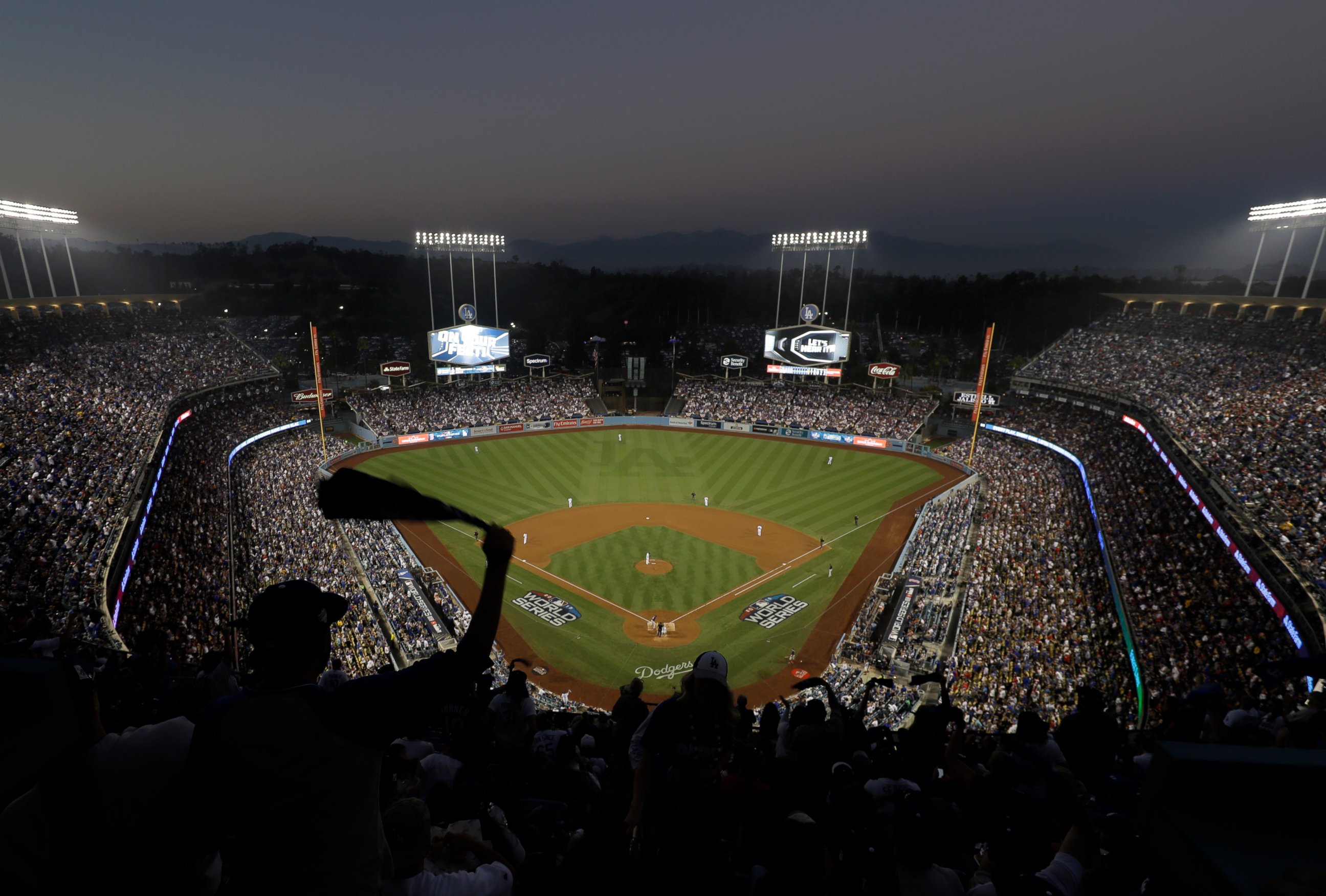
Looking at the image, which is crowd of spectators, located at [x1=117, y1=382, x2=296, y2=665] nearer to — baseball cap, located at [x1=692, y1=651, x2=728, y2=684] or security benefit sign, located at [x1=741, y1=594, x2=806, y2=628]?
baseball cap, located at [x1=692, y1=651, x2=728, y2=684]

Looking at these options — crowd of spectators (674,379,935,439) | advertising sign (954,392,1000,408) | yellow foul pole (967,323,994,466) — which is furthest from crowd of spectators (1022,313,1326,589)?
crowd of spectators (674,379,935,439)

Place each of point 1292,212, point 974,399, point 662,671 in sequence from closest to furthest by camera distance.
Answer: point 662,671, point 1292,212, point 974,399

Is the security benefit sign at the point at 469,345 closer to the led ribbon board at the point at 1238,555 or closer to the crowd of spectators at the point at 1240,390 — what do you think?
the crowd of spectators at the point at 1240,390

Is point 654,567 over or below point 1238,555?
below

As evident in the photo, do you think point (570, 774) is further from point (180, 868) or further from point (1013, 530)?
point (1013, 530)

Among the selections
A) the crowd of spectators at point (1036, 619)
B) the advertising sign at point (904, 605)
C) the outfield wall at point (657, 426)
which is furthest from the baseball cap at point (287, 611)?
the outfield wall at point (657, 426)

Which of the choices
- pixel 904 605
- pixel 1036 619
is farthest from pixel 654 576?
pixel 1036 619

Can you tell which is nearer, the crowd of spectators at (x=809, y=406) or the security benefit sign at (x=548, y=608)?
the security benefit sign at (x=548, y=608)

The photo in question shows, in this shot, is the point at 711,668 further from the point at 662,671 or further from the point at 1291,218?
the point at 1291,218
